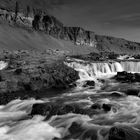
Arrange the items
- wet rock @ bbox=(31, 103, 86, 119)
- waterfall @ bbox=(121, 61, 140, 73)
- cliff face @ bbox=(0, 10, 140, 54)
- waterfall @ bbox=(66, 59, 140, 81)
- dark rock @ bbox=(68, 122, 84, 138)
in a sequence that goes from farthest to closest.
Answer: cliff face @ bbox=(0, 10, 140, 54)
waterfall @ bbox=(121, 61, 140, 73)
waterfall @ bbox=(66, 59, 140, 81)
wet rock @ bbox=(31, 103, 86, 119)
dark rock @ bbox=(68, 122, 84, 138)

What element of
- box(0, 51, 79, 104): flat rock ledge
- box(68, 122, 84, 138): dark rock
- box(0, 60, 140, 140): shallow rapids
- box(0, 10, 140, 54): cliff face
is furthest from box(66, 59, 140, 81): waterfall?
box(0, 10, 140, 54): cliff face

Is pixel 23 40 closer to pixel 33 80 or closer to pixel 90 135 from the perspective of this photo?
pixel 33 80

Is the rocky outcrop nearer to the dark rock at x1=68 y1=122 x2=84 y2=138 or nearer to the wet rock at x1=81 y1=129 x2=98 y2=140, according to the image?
the dark rock at x1=68 y1=122 x2=84 y2=138

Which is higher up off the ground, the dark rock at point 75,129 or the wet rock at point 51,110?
the wet rock at point 51,110

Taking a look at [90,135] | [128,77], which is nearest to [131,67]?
[128,77]

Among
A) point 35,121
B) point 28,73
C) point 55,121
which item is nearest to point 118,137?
point 55,121

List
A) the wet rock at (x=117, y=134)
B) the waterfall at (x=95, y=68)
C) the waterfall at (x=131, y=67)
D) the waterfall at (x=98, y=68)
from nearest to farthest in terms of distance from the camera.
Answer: the wet rock at (x=117, y=134), the waterfall at (x=98, y=68), the waterfall at (x=95, y=68), the waterfall at (x=131, y=67)

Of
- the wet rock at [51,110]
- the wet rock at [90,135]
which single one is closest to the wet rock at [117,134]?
the wet rock at [90,135]

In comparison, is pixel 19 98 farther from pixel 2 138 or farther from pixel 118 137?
pixel 118 137

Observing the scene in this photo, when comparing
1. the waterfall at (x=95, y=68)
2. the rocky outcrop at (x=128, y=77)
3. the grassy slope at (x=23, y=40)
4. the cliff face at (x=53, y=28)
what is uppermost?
the cliff face at (x=53, y=28)

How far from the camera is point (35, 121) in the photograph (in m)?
12.9

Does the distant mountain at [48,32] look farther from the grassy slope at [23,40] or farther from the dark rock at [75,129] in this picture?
the dark rock at [75,129]

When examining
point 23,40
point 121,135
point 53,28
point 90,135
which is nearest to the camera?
point 121,135

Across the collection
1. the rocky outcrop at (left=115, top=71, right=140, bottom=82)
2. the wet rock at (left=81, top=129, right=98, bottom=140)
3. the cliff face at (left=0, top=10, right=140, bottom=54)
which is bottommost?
the wet rock at (left=81, top=129, right=98, bottom=140)
